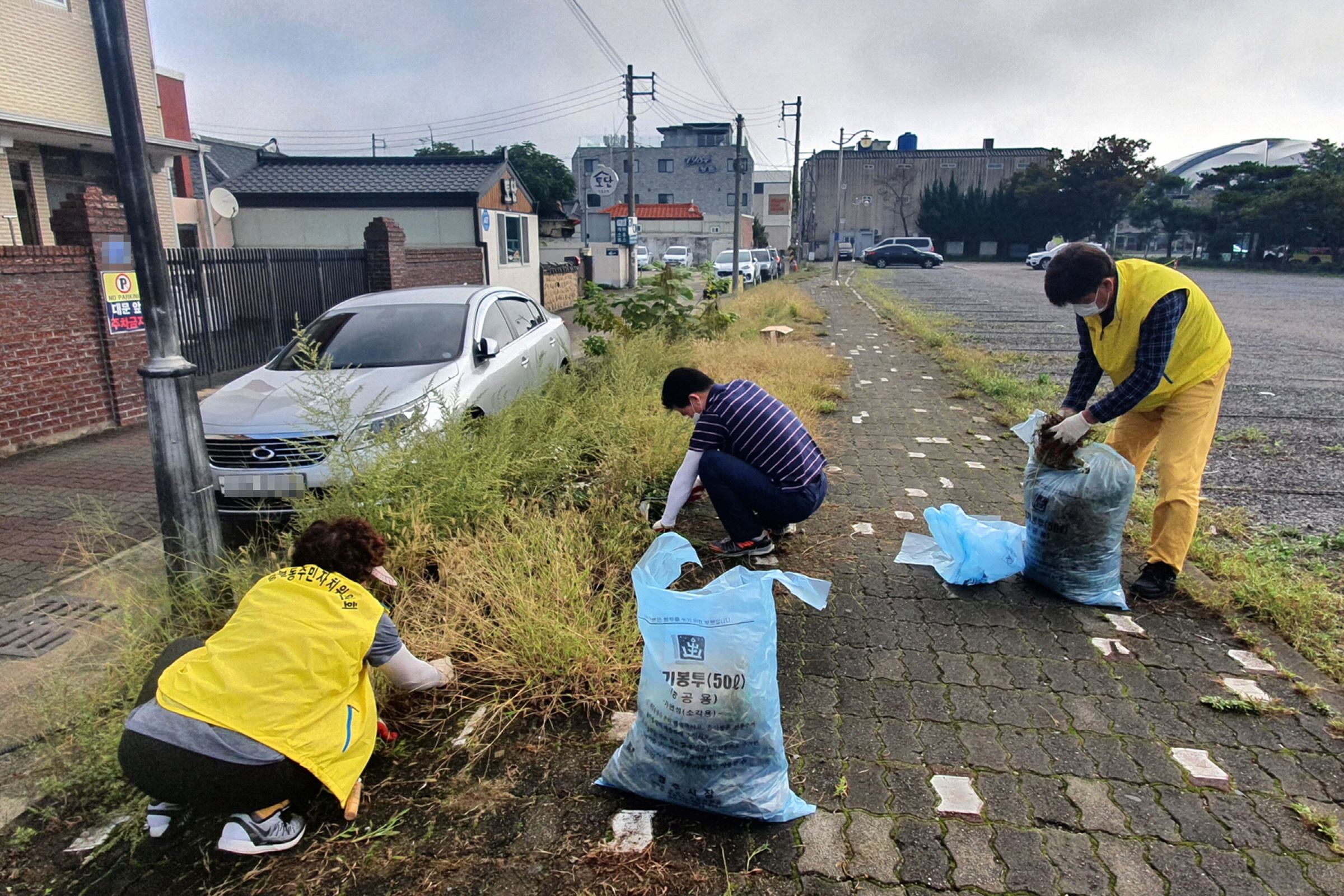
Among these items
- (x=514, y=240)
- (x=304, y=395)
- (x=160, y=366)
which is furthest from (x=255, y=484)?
(x=514, y=240)

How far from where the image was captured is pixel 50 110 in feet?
44.6

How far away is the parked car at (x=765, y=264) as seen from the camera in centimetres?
3847

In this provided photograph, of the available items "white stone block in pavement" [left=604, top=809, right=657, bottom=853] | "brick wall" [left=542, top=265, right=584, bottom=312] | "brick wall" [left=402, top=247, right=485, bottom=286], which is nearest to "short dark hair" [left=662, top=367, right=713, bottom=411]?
"white stone block in pavement" [left=604, top=809, right=657, bottom=853]

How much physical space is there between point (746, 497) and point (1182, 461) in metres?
2.00

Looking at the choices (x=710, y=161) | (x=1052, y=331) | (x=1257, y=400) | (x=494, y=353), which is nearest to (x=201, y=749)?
(x=494, y=353)

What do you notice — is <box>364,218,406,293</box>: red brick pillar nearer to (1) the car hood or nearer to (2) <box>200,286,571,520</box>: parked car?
(2) <box>200,286,571,520</box>: parked car

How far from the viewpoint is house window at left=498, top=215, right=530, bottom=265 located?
2088 centimetres

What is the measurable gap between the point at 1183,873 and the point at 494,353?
5.45 m

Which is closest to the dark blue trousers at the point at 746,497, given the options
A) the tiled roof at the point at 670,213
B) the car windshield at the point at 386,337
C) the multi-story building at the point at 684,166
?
the car windshield at the point at 386,337

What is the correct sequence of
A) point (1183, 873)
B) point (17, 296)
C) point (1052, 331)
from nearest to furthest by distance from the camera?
1. point (1183, 873)
2. point (17, 296)
3. point (1052, 331)

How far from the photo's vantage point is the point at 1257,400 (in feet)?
29.4

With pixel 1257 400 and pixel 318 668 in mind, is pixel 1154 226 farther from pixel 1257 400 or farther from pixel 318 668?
pixel 318 668

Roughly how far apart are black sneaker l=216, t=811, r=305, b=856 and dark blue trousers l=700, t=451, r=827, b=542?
94.4 inches

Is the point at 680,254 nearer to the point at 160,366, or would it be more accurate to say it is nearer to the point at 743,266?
the point at 743,266
